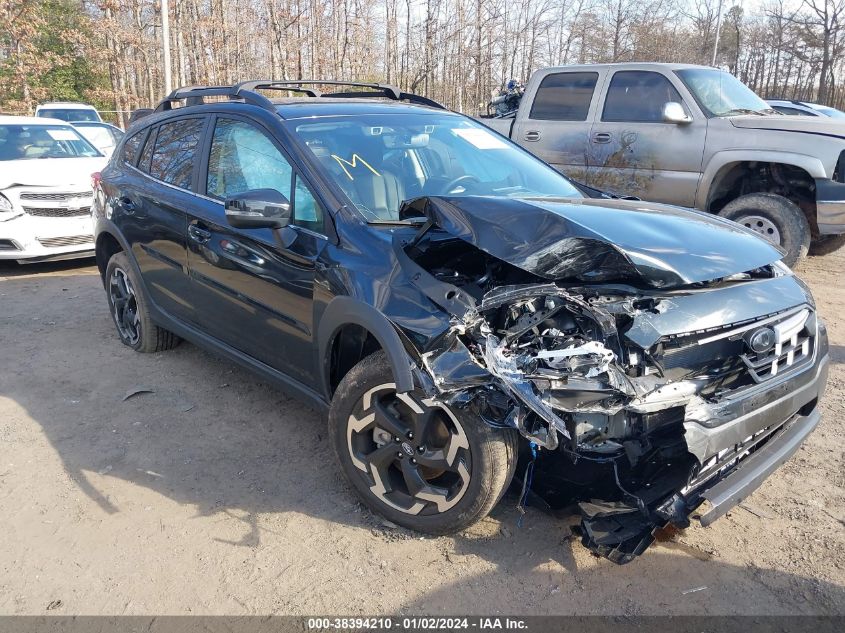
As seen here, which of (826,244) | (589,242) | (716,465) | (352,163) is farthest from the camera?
(826,244)

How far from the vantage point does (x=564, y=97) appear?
330 inches

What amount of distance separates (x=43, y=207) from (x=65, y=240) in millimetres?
435

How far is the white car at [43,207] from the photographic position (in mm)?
7555

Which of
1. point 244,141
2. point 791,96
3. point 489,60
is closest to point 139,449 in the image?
point 244,141

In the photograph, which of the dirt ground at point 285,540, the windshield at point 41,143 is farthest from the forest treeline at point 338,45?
the dirt ground at point 285,540

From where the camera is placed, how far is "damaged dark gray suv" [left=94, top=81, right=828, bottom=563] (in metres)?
2.46

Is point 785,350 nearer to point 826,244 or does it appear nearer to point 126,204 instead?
point 126,204

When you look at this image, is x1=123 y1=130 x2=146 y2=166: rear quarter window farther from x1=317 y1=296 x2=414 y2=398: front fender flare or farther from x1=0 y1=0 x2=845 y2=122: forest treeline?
x1=0 y1=0 x2=845 y2=122: forest treeline

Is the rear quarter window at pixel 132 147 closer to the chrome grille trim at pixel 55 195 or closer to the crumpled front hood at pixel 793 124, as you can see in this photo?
the chrome grille trim at pixel 55 195

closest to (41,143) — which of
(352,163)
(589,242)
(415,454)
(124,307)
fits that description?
(124,307)

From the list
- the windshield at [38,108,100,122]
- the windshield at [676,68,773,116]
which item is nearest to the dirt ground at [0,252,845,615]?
the windshield at [676,68,773,116]

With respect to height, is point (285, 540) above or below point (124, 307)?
below

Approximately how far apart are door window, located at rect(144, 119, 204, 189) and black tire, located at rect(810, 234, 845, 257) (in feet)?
23.2

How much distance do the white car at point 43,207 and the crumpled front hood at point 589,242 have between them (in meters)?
6.34
